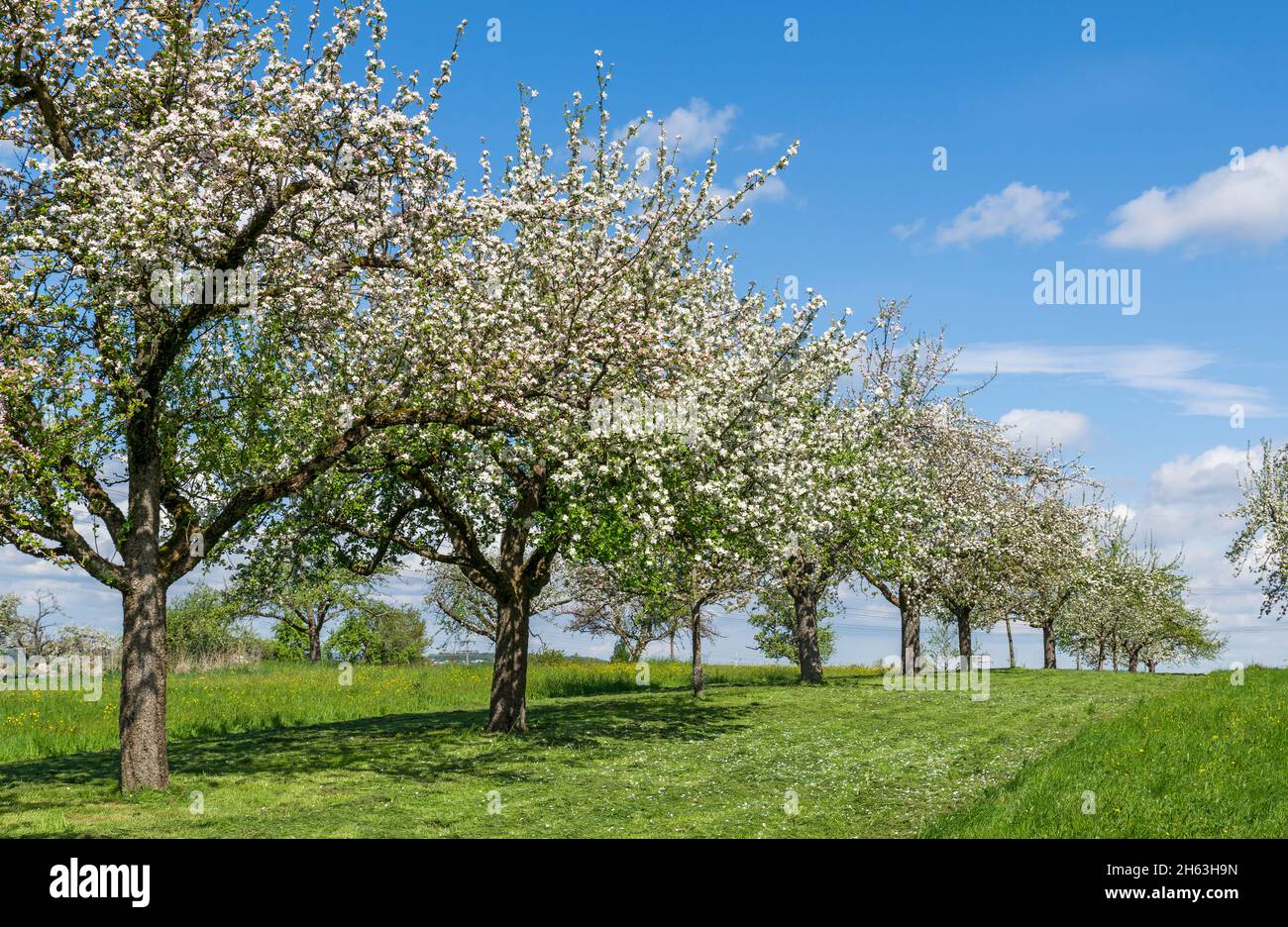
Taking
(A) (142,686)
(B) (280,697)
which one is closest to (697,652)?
(B) (280,697)

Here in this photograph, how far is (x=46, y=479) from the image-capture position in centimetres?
1827

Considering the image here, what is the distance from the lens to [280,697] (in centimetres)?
3656

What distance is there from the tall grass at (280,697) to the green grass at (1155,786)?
80.9 feet

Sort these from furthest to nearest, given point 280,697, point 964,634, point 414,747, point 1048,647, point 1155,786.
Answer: point 1048,647 < point 964,634 < point 280,697 < point 414,747 < point 1155,786

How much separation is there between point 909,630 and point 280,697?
3381 centimetres

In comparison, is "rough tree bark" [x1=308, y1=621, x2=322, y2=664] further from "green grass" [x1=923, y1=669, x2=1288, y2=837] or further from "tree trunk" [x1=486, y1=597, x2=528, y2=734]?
"green grass" [x1=923, y1=669, x2=1288, y2=837]

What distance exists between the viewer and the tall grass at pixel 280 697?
29109 mm

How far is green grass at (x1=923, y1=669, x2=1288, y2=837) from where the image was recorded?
14423 millimetres

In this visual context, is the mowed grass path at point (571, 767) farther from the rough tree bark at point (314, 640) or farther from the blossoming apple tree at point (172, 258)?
the rough tree bark at point (314, 640)

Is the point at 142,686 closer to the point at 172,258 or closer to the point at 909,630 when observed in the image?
the point at 172,258

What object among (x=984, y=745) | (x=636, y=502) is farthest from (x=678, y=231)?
(x=984, y=745)

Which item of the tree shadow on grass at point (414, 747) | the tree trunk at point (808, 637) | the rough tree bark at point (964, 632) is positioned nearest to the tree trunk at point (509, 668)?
the tree shadow on grass at point (414, 747)

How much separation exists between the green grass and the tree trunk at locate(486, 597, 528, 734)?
14.3 metres
